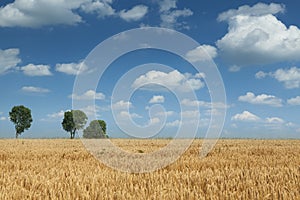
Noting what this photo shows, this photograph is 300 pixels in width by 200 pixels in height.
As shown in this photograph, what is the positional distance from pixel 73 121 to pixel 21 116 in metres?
11.1

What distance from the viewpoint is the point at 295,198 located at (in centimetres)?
493

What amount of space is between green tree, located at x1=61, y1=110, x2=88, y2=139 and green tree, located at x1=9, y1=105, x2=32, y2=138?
331 inches

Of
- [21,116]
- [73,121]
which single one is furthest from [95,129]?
[21,116]

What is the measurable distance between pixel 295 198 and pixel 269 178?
189cm

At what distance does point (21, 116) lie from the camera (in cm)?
7119

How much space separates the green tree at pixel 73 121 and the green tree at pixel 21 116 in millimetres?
8410

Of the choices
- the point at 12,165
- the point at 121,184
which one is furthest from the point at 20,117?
the point at 121,184

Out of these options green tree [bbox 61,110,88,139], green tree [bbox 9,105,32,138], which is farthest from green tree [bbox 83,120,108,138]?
green tree [bbox 9,105,32,138]

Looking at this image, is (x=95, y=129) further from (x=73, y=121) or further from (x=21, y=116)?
(x=21, y=116)

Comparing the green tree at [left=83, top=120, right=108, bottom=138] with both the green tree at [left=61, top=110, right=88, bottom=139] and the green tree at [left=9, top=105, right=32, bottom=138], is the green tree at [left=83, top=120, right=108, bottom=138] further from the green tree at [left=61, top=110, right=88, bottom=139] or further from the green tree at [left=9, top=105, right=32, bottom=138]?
the green tree at [left=9, top=105, right=32, bottom=138]

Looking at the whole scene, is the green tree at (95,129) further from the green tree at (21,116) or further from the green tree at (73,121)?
the green tree at (21,116)

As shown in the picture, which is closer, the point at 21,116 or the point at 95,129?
the point at 21,116

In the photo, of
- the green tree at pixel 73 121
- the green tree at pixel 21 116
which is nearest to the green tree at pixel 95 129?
the green tree at pixel 73 121

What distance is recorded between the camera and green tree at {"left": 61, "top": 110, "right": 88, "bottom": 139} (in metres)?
76.6
